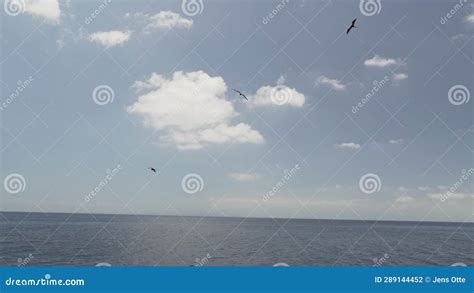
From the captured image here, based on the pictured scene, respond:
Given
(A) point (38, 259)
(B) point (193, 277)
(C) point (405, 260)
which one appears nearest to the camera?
(B) point (193, 277)

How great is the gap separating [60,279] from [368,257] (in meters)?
65.1

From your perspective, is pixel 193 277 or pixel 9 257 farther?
pixel 9 257

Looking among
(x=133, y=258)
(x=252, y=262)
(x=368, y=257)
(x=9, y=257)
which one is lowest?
(x=9, y=257)

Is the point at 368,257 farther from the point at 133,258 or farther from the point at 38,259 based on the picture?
the point at 38,259

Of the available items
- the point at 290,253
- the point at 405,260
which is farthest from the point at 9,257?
the point at 405,260

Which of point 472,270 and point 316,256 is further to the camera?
point 316,256

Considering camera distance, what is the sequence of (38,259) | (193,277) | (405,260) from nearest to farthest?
(193,277) < (38,259) < (405,260)

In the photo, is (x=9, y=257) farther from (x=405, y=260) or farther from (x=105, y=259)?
(x=405, y=260)

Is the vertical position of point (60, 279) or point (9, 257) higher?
point (60, 279)

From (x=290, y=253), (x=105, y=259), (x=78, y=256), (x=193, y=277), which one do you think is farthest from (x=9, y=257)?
(x=193, y=277)

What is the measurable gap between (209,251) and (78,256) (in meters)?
24.0

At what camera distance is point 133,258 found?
201 feet

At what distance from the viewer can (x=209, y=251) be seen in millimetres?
72812

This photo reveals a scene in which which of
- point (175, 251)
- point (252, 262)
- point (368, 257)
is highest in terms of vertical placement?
point (368, 257)
